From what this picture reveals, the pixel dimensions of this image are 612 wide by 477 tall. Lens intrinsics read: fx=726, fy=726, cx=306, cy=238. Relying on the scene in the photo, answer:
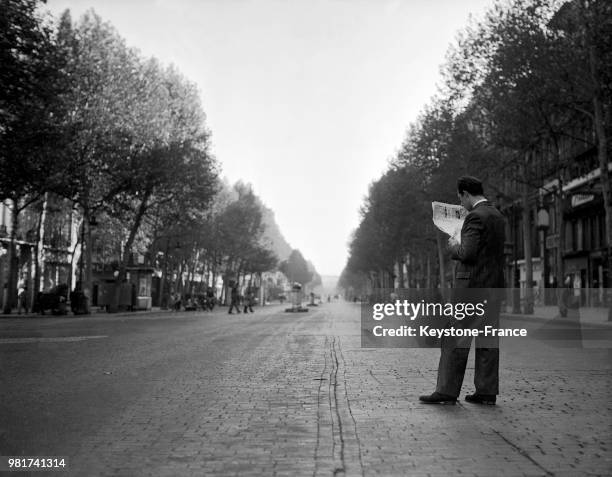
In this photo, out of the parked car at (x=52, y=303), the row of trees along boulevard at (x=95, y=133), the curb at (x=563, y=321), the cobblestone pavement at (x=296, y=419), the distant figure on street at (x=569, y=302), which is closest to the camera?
the cobblestone pavement at (x=296, y=419)

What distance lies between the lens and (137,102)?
35.9 metres

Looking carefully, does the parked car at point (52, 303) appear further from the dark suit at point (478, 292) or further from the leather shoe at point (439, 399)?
the dark suit at point (478, 292)

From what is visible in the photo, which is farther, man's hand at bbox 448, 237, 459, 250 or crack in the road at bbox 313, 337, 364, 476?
man's hand at bbox 448, 237, 459, 250

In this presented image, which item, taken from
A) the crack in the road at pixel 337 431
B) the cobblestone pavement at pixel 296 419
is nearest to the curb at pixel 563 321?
the cobblestone pavement at pixel 296 419

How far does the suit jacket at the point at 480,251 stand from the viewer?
6.26 m

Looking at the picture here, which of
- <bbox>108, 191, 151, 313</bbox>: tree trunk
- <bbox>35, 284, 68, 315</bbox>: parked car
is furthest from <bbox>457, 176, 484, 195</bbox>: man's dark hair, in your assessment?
<bbox>108, 191, 151, 313</bbox>: tree trunk

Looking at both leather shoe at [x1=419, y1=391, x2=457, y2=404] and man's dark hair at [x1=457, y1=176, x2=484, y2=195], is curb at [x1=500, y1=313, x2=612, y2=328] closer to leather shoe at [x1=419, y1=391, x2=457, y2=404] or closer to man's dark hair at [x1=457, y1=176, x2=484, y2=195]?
man's dark hair at [x1=457, y1=176, x2=484, y2=195]

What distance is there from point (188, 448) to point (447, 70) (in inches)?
1105

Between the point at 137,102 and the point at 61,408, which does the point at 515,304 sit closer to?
the point at 137,102

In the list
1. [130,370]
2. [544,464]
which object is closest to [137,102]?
[130,370]

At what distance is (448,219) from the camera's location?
6715 millimetres

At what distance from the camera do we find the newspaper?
21.7ft

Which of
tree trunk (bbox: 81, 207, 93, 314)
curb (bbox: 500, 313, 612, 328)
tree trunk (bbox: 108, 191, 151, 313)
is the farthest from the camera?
tree trunk (bbox: 108, 191, 151, 313)

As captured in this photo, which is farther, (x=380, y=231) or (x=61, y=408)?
(x=380, y=231)
